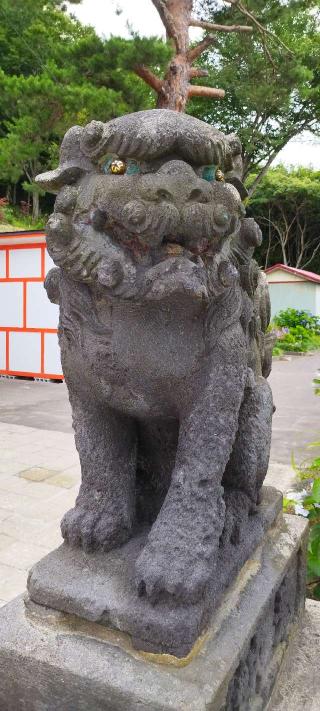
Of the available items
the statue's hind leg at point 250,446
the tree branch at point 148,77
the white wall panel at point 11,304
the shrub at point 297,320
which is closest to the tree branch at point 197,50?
the tree branch at point 148,77

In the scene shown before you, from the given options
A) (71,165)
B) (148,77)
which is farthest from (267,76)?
(71,165)

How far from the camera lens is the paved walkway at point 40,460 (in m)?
2.42

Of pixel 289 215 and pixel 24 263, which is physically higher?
pixel 289 215

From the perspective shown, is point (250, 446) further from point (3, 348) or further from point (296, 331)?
point (296, 331)

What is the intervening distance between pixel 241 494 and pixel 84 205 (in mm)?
764

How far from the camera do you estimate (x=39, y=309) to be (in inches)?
294

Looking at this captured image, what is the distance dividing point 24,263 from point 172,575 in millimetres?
6976

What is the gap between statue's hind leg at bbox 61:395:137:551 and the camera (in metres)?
1.20

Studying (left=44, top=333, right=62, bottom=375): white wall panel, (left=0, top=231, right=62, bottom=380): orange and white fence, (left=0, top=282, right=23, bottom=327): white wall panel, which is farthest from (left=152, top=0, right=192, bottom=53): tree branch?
(left=44, top=333, right=62, bottom=375): white wall panel

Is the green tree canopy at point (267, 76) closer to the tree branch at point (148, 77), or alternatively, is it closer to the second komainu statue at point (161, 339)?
the tree branch at point (148, 77)

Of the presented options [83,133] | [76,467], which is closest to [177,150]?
[83,133]

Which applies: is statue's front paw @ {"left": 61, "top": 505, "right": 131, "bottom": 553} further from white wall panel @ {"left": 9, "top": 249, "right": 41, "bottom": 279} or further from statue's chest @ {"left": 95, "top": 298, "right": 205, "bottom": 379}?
white wall panel @ {"left": 9, "top": 249, "right": 41, "bottom": 279}

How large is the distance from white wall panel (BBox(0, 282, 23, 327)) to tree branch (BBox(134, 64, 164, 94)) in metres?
3.24

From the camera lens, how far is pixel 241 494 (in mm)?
1304
